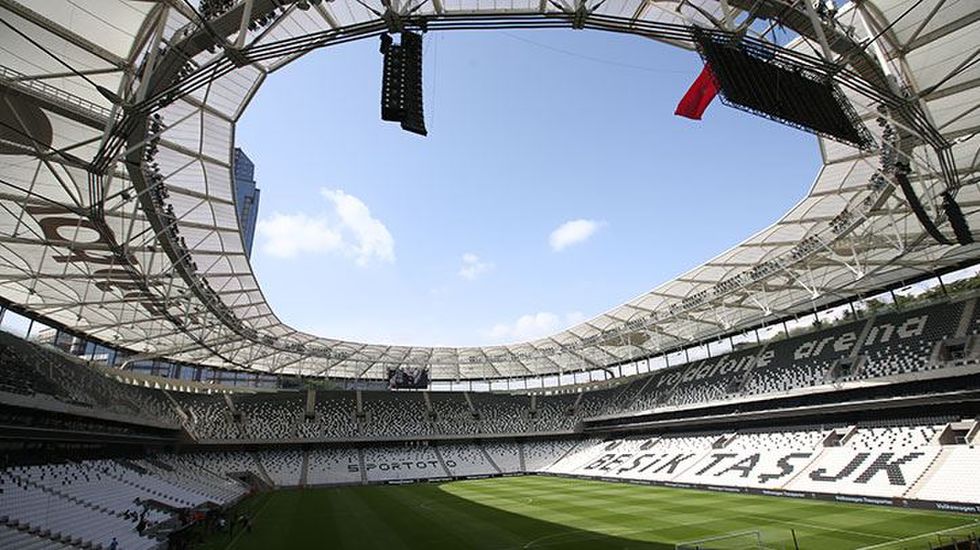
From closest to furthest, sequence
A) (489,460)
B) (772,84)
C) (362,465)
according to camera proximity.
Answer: (772,84) < (362,465) < (489,460)

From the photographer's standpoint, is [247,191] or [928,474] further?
[247,191]

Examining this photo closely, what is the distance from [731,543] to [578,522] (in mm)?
8032

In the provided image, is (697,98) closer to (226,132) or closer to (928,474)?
(226,132)

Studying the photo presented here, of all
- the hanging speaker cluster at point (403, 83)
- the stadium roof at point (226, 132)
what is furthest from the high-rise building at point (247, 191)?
the hanging speaker cluster at point (403, 83)

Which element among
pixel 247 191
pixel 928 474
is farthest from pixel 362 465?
pixel 247 191

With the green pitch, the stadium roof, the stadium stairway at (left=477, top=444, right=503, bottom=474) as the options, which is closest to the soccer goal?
the green pitch

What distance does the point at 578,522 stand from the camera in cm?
2434

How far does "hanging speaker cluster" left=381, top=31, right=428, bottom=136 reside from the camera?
1088cm

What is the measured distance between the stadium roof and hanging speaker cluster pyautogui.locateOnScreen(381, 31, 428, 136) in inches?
24.7

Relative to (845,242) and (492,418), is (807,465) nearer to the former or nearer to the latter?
(845,242)

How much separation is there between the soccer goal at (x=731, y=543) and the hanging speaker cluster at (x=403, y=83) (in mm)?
16033

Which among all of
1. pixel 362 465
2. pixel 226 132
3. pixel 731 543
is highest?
pixel 226 132

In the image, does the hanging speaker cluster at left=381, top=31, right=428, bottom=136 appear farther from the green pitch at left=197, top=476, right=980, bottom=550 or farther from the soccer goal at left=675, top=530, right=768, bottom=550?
the green pitch at left=197, top=476, right=980, bottom=550

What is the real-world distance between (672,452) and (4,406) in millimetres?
43710
